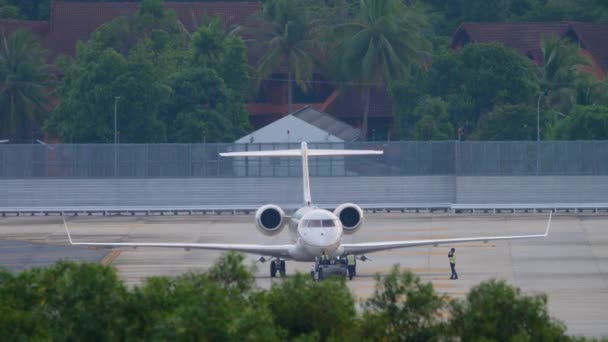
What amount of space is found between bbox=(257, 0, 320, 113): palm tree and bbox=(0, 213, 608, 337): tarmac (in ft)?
95.9

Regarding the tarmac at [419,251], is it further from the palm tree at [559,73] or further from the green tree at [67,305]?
the palm tree at [559,73]

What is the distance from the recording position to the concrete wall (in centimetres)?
5903

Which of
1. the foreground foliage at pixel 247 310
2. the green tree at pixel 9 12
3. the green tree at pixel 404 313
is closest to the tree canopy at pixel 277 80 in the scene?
the green tree at pixel 9 12

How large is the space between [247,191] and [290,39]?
2821 cm

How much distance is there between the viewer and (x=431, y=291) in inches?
717

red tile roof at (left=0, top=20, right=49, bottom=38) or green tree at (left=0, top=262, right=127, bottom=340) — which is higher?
red tile roof at (left=0, top=20, right=49, bottom=38)

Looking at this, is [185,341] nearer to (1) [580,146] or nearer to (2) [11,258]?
(2) [11,258]

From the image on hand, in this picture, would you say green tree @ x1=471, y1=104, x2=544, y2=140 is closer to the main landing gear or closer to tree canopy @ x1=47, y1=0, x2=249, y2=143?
tree canopy @ x1=47, y1=0, x2=249, y2=143

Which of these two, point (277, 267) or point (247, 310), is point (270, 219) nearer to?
point (277, 267)

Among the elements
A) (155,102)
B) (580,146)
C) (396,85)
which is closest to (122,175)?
(155,102)

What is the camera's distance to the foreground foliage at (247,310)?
17328mm

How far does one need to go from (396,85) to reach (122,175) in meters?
27.1

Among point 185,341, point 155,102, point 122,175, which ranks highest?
point 155,102

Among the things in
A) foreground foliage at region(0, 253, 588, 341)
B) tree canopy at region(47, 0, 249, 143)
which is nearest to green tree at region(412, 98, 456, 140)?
tree canopy at region(47, 0, 249, 143)
